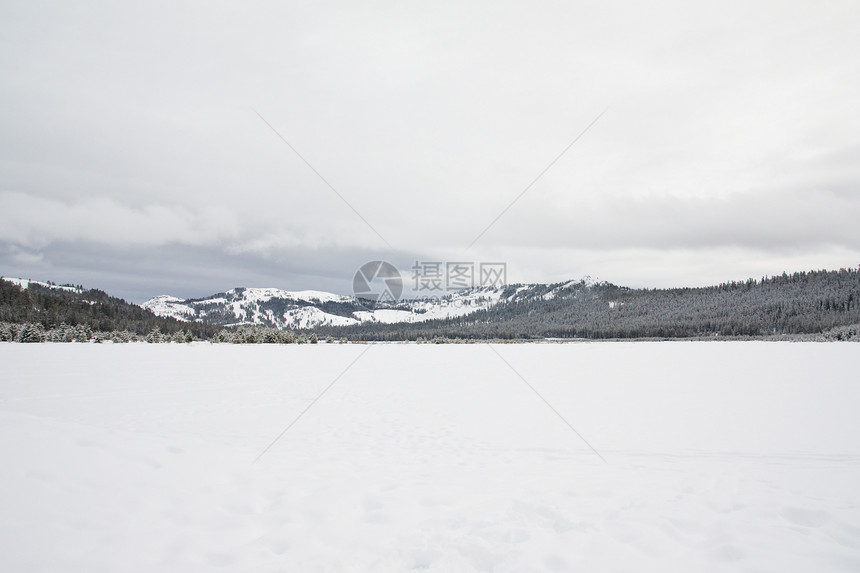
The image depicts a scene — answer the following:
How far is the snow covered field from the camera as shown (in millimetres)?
3676

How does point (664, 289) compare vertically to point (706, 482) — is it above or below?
above

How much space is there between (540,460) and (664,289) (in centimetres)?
20612

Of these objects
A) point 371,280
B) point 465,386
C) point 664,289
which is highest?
point 664,289

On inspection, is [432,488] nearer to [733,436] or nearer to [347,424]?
[347,424]

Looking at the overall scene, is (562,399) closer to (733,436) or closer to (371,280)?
(733,436)

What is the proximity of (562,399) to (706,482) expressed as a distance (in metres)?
7.48

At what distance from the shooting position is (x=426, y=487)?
5.55 meters

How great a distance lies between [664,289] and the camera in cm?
18375

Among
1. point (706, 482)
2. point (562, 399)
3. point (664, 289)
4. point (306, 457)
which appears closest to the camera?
point (706, 482)

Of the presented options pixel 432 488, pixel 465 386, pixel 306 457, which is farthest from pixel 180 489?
pixel 465 386

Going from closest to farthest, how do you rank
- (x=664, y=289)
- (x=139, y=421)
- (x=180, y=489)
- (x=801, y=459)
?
1. (x=180, y=489)
2. (x=801, y=459)
3. (x=139, y=421)
4. (x=664, y=289)

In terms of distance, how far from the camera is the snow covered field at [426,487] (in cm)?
368

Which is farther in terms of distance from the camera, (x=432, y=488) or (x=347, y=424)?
(x=347, y=424)

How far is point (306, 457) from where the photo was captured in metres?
6.90
